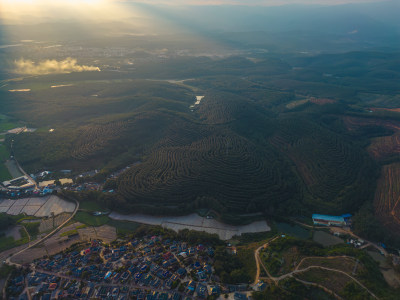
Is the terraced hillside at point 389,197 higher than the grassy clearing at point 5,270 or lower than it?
higher

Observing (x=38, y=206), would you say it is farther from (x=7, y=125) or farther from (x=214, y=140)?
(x=7, y=125)

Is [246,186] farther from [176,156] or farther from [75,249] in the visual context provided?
[75,249]

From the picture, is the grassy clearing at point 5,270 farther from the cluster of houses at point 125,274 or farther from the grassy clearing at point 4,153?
the grassy clearing at point 4,153

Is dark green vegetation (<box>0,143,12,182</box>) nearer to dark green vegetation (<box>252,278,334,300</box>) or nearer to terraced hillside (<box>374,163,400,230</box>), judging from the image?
dark green vegetation (<box>252,278,334,300</box>)

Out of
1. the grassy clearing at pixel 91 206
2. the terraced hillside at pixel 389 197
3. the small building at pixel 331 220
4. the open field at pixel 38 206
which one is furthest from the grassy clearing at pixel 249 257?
the open field at pixel 38 206

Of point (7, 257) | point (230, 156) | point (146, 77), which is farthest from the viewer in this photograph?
point (146, 77)

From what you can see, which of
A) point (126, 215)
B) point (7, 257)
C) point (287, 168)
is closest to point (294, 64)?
point (287, 168)

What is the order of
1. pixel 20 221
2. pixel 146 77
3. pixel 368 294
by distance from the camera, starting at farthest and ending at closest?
pixel 146 77 → pixel 20 221 → pixel 368 294
